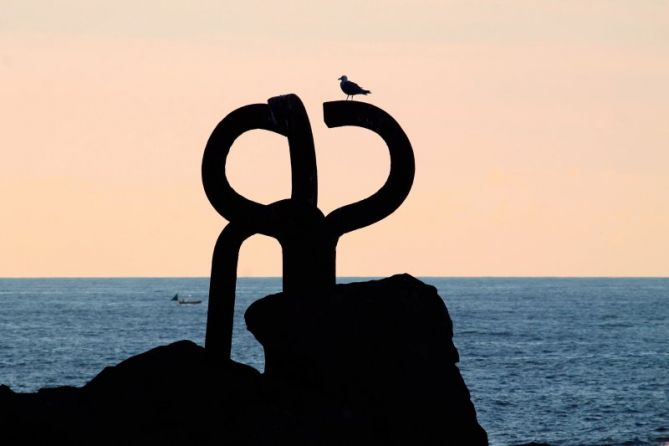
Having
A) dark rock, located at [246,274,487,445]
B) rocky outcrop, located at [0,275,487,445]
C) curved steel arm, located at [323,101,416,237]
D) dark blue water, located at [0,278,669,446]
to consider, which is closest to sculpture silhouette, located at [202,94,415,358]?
curved steel arm, located at [323,101,416,237]

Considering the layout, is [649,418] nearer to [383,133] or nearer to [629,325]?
[383,133]

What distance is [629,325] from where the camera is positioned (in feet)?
371

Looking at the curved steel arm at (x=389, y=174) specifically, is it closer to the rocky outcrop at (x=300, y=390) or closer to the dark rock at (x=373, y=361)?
the rocky outcrop at (x=300, y=390)

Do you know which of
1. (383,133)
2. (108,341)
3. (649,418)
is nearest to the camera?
(383,133)

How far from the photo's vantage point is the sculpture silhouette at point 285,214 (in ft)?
58.0

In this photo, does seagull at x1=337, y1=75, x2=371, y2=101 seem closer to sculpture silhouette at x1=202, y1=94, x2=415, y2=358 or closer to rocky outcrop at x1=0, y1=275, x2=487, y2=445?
sculpture silhouette at x1=202, y1=94, x2=415, y2=358

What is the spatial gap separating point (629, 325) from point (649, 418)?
63620 mm

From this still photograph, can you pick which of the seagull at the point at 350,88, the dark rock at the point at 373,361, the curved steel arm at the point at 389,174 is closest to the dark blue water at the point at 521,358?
the seagull at the point at 350,88

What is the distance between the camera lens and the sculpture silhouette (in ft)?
58.0

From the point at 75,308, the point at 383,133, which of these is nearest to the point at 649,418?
the point at 383,133

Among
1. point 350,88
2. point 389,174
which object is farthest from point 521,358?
point 389,174

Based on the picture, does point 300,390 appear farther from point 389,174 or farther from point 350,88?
point 350,88

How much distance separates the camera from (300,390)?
52.4ft

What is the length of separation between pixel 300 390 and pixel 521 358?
6202 cm
